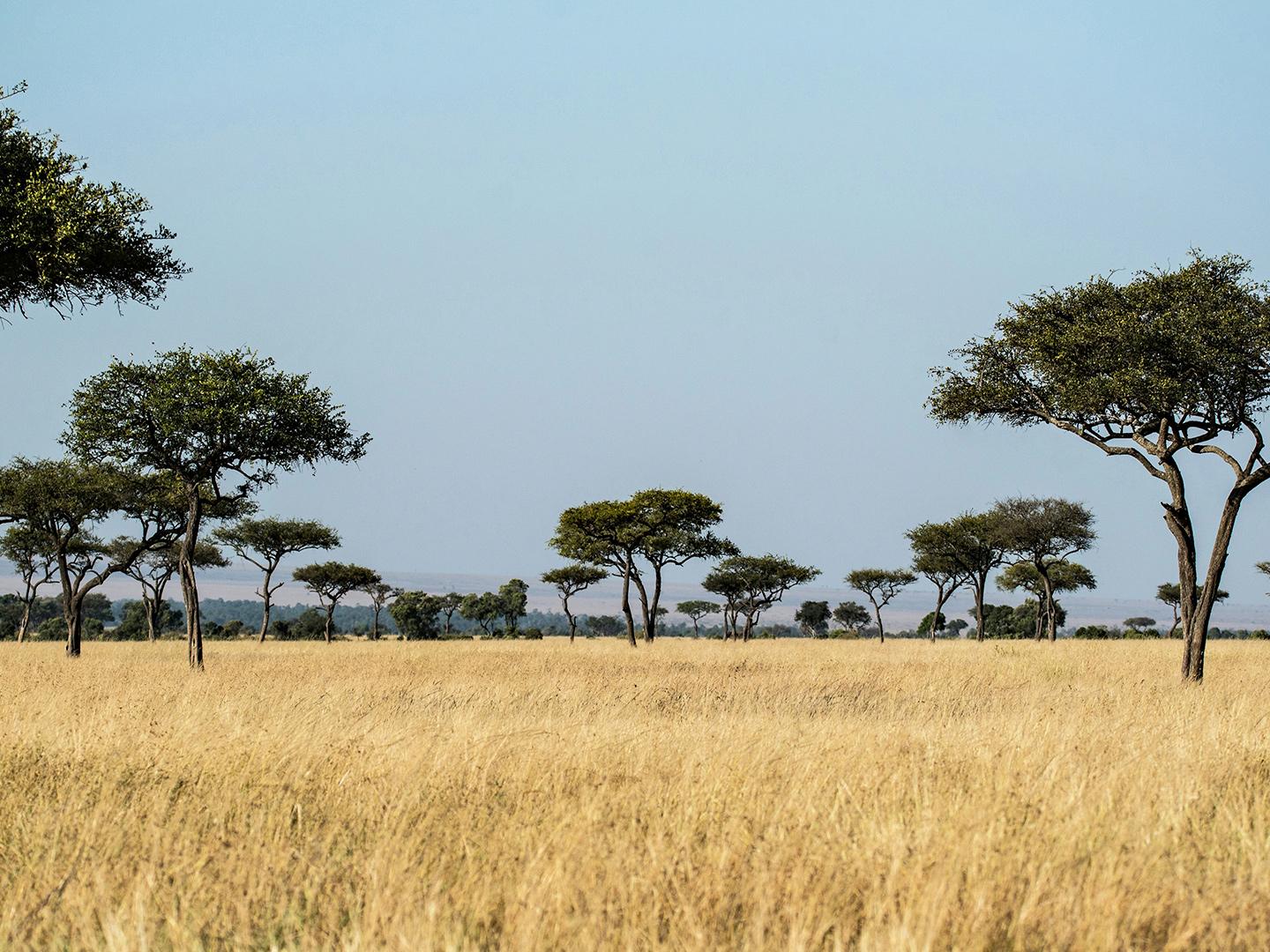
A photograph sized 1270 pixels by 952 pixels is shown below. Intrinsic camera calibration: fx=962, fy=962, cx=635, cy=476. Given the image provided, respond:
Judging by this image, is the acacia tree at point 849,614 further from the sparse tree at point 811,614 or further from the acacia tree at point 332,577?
the acacia tree at point 332,577

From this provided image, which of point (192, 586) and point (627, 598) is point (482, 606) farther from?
point (192, 586)

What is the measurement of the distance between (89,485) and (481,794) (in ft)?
128

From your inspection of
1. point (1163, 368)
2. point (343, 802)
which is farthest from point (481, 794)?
point (1163, 368)

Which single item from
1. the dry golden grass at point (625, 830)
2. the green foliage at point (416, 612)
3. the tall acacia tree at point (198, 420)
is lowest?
the green foliage at point (416, 612)

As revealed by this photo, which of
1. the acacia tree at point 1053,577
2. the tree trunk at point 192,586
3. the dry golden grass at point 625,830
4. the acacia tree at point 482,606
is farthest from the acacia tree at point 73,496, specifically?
the acacia tree at point 482,606

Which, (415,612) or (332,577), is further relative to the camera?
(415,612)

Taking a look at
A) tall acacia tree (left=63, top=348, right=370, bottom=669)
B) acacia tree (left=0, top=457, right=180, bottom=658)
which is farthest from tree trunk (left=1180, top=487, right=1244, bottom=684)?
acacia tree (left=0, top=457, right=180, bottom=658)

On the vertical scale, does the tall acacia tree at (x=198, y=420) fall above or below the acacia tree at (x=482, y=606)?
above

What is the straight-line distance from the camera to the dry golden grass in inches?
170

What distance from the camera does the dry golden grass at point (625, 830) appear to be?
431 centimetres

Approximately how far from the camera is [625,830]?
231 inches

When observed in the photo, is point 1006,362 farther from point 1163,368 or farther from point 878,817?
point 878,817

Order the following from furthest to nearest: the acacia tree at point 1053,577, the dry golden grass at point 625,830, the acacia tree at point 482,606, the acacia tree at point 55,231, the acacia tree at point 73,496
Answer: the acacia tree at point 482,606 → the acacia tree at point 1053,577 → the acacia tree at point 73,496 → the acacia tree at point 55,231 → the dry golden grass at point 625,830

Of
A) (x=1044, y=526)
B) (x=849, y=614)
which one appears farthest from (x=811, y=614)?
(x=1044, y=526)
